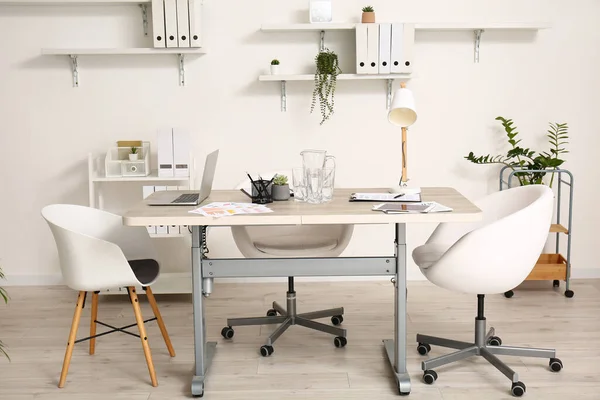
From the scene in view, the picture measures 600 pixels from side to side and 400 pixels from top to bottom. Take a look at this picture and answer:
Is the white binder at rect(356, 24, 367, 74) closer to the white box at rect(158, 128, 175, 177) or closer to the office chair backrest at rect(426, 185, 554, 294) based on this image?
the white box at rect(158, 128, 175, 177)

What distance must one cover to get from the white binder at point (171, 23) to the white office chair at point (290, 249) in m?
1.04

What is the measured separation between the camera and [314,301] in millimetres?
4320

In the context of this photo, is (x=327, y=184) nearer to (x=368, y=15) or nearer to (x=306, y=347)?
(x=306, y=347)

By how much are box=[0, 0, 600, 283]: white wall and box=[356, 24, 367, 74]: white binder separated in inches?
8.4

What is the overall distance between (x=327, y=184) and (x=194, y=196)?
1.98 ft

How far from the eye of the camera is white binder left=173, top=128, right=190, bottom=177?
4.27 m

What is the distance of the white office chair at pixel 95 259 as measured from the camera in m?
3.01

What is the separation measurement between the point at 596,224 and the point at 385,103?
153cm

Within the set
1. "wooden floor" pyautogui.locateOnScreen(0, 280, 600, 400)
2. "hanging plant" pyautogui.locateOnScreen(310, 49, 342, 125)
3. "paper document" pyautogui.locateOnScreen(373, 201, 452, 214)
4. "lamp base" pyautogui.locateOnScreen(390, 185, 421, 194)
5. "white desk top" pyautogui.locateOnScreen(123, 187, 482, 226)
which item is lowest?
"wooden floor" pyautogui.locateOnScreen(0, 280, 600, 400)

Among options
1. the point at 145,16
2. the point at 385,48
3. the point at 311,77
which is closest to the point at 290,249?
the point at 311,77

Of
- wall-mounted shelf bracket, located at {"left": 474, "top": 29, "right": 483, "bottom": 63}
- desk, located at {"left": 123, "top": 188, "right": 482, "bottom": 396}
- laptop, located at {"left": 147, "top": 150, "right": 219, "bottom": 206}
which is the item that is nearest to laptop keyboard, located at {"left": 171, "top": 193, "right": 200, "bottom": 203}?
laptop, located at {"left": 147, "top": 150, "right": 219, "bottom": 206}

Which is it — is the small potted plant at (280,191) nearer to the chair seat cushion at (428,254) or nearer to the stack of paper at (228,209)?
the stack of paper at (228,209)

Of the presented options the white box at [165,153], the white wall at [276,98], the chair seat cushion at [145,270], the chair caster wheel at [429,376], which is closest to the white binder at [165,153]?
the white box at [165,153]

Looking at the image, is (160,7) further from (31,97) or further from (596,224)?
(596,224)
